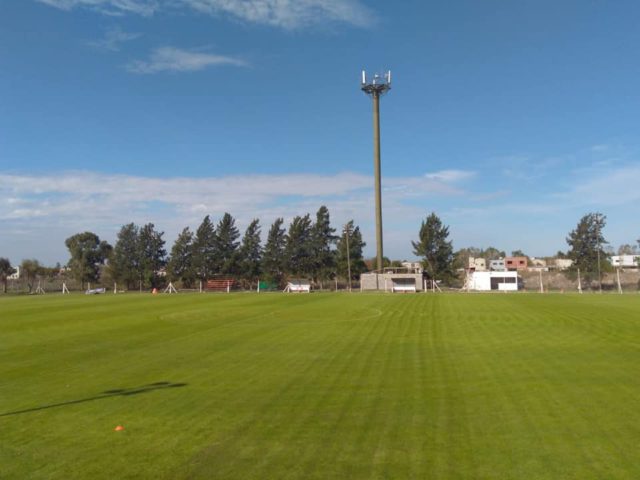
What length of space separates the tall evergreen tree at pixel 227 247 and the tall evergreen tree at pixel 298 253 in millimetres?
8719

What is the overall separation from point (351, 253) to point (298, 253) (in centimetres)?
1022

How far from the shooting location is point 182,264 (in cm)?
8425

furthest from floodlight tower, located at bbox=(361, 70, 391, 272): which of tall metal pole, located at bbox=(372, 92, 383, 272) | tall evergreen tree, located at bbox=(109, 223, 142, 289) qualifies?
tall evergreen tree, located at bbox=(109, 223, 142, 289)

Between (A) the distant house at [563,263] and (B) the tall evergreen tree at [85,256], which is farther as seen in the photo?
(A) the distant house at [563,263]

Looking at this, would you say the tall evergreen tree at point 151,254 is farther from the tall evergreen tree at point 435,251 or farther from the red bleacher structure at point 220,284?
the tall evergreen tree at point 435,251

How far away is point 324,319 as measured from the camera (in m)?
26.6

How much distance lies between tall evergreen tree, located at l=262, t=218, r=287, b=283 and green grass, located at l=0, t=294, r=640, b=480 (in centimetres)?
6369

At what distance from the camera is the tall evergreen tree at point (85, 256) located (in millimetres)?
91688

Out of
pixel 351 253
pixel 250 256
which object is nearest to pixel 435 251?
pixel 351 253

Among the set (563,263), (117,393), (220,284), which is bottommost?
(117,393)

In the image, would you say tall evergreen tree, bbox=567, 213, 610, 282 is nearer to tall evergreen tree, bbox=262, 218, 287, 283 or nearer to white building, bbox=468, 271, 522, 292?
white building, bbox=468, 271, 522, 292

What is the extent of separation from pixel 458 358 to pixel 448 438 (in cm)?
720

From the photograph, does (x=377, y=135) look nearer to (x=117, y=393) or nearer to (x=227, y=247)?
(x=227, y=247)

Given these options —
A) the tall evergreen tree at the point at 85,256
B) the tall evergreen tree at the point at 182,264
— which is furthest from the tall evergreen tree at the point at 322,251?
the tall evergreen tree at the point at 85,256
